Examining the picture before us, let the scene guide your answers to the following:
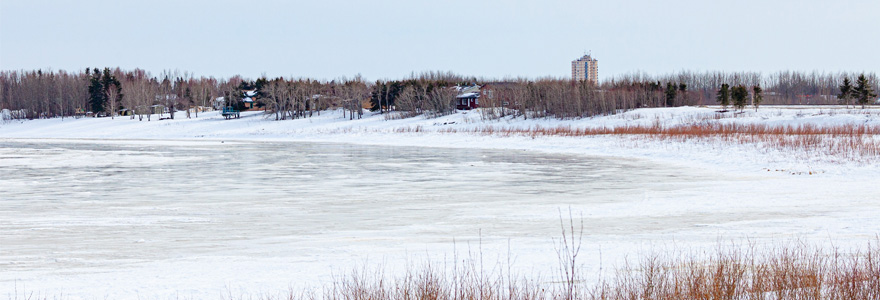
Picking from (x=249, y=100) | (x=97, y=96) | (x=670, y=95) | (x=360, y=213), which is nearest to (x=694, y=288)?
(x=360, y=213)

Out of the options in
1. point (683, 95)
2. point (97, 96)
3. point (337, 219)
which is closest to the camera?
point (337, 219)

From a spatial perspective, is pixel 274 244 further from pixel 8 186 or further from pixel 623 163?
pixel 623 163

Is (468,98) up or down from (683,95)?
up

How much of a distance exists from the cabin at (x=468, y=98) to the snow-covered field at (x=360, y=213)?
8036 cm

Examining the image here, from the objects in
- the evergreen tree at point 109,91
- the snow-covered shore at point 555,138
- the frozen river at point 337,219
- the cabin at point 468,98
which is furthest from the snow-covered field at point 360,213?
the evergreen tree at point 109,91

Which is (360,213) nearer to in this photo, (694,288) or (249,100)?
(694,288)

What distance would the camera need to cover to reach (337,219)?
13.3 metres

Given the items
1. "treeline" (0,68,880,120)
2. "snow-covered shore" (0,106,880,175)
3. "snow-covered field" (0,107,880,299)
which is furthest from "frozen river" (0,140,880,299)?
"treeline" (0,68,880,120)

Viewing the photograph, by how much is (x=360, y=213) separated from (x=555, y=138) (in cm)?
3174

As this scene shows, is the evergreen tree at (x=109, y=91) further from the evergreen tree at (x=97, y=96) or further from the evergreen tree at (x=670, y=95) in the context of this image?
the evergreen tree at (x=670, y=95)

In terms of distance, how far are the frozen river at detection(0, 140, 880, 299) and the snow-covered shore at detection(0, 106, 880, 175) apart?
166 inches

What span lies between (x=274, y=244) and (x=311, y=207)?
4.18 meters

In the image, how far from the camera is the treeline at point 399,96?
7725cm

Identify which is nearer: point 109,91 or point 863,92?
point 863,92
